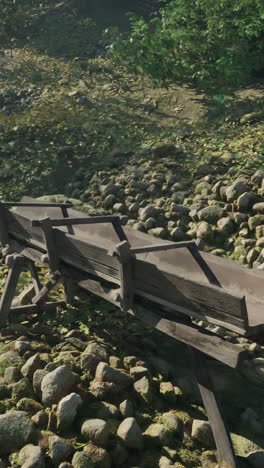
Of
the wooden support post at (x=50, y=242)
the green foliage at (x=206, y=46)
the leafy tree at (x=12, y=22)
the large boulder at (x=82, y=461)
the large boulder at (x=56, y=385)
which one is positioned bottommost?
the large boulder at (x=82, y=461)

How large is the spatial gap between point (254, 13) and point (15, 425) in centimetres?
1046

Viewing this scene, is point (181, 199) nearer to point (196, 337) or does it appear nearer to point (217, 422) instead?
point (196, 337)

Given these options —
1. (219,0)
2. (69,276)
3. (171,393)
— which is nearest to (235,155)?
(219,0)

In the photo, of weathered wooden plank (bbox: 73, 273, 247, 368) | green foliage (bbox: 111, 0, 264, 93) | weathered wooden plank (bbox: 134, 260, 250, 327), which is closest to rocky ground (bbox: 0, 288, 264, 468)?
weathered wooden plank (bbox: 73, 273, 247, 368)

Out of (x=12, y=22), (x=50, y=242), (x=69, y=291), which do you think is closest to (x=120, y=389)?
(x=50, y=242)

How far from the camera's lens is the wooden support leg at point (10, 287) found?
5.54 meters

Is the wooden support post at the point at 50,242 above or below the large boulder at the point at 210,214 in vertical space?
above

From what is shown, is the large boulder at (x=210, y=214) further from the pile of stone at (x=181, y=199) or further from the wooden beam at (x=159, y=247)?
the wooden beam at (x=159, y=247)

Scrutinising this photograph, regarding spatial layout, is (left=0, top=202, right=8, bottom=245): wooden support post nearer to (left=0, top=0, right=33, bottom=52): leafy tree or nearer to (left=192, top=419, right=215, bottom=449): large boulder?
(left=192, top=419, right=215, bottom=449): large boulder

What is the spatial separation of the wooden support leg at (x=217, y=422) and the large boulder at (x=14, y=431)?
1518mm

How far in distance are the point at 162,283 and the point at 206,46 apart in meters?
8.85

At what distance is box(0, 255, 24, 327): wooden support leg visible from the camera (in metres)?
5.54

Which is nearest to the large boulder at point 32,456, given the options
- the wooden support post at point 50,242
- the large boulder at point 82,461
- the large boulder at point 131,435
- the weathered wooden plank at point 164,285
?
the large boulder at point 82,461

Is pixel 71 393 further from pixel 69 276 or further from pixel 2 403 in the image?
pixel 69 276
